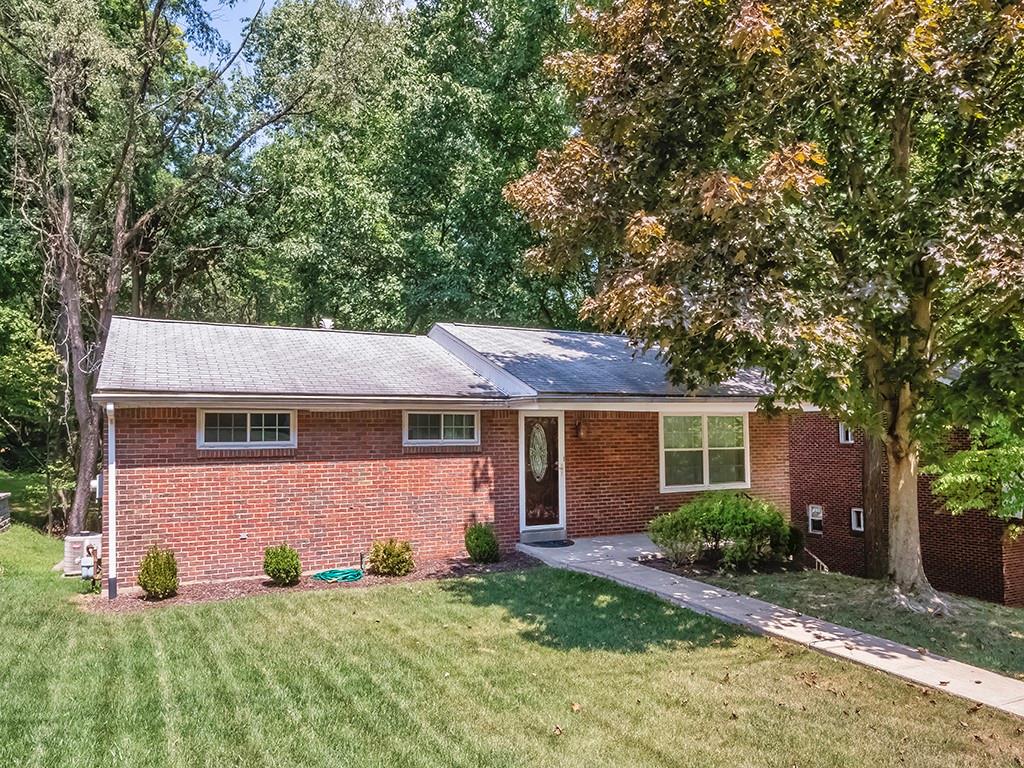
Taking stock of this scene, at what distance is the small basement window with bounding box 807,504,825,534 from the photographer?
666 inches

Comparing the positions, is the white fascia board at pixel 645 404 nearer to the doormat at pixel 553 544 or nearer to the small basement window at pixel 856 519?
the doormat at pixel 553 544

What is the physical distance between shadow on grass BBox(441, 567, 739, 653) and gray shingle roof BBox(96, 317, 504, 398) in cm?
315

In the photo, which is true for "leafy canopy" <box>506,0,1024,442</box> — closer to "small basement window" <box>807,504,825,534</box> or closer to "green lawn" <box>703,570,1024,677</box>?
"green lawn" <box>703,570,1024,677</box>

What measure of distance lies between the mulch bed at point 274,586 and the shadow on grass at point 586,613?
0.58 m

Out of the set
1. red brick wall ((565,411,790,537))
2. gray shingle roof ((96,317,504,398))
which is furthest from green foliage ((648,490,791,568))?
gray shingle roof ((96,317,504,398))

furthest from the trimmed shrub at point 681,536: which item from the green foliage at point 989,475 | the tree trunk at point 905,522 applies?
the green foliage at point 989,475

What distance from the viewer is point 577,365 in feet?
44.4

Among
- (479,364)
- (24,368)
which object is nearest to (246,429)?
(479,364)

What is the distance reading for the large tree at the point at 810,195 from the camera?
6.62 metres

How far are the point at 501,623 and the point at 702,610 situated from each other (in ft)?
7.77

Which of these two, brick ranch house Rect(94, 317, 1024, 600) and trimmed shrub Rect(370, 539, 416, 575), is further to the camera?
trimmed shrub Rect(370, 539, 416, 575)

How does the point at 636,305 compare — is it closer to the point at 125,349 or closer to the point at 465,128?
the point at 125,349

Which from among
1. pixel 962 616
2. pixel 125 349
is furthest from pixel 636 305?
pixel 125 349

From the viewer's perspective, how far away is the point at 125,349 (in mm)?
10656
